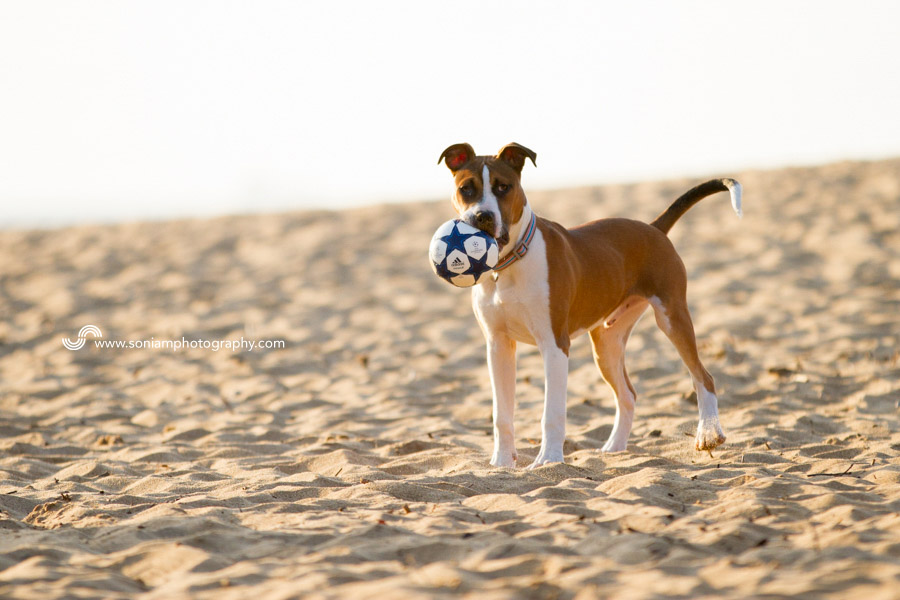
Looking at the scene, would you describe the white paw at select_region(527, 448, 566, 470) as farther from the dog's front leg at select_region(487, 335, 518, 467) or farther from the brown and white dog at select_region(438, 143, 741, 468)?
the dog's front leg at select_region(487, 335, 518, 467)

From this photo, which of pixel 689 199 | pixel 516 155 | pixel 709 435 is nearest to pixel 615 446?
pixel 709 435

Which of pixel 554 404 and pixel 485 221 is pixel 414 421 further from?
pixel 485 221

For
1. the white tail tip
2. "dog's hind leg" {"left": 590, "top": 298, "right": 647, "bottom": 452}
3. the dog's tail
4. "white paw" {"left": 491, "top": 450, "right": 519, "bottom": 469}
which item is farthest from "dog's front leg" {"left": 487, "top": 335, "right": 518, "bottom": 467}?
the white tail tip

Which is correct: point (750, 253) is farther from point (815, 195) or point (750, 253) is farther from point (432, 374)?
point (432, 374)

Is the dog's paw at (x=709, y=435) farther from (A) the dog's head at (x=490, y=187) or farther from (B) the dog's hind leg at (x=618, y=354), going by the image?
(A) the dog's head at (x=490, y=187)

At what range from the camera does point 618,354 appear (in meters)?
6.59

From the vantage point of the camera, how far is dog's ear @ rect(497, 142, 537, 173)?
5.50 meters

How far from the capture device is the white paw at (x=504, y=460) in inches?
228

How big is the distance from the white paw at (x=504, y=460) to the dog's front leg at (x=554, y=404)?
225 millimetres

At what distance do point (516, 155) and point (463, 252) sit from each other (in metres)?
0.80

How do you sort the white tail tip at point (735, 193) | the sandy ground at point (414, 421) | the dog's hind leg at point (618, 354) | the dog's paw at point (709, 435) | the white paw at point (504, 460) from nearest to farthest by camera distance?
the sandy ground at point (414, 421) < the white paw at point (504, 460) < the dog's paw at point (709, 435) < the white tail tip at point (735, 193) < the dog's hind leg at point (618, 354)

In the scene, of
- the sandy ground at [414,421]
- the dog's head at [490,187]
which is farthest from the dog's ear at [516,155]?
the sandy ground at [414,421]

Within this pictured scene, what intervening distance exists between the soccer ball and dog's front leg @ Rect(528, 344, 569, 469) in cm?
74

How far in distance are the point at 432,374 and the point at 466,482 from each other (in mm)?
4220
